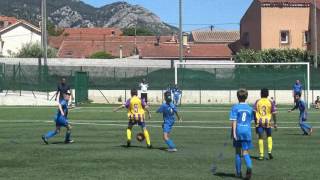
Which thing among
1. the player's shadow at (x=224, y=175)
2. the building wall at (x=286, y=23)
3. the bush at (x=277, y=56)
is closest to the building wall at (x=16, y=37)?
the building wall at (x=286, y=23)

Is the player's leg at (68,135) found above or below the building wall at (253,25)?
below

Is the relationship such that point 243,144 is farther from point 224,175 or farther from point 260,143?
point 260,143

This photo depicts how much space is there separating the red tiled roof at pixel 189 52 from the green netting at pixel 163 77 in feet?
105

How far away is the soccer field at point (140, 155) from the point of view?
13648mm

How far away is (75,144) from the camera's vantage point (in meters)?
19.4

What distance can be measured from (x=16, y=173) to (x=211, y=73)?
38.6 m

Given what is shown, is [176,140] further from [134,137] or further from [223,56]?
[223,56]

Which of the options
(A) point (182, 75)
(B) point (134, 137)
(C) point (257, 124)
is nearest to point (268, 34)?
(A) point (182, 75)

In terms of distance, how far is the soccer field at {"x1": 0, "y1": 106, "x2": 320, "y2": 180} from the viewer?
1365cm

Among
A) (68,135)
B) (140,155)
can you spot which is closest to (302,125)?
(140,155)

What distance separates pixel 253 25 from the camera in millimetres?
73500

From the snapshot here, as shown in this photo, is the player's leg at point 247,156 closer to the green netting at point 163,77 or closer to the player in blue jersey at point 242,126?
the player in blue jersey at point 242,126

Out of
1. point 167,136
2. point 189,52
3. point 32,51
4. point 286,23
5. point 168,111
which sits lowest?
point 167,136

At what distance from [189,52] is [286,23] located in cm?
2046
